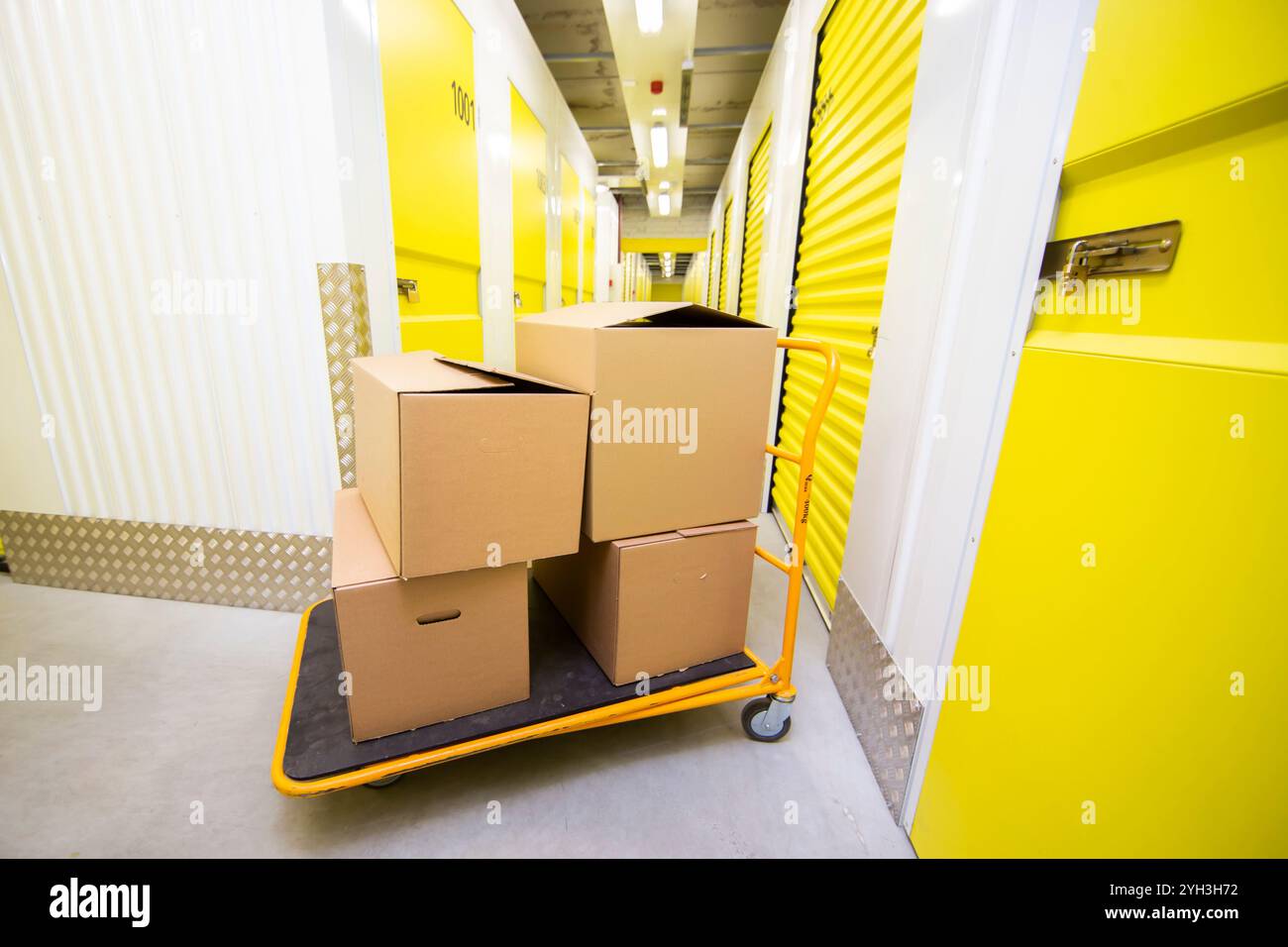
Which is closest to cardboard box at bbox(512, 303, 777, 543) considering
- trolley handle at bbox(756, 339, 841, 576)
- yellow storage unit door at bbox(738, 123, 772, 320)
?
trolley handle at bbox(756, 339, 841, 576)

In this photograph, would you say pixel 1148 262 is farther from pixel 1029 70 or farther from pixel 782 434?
pixel 782 434

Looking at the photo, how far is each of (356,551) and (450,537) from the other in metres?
0.32

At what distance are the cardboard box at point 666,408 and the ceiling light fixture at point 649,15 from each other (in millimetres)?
2646

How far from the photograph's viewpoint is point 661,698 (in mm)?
1427

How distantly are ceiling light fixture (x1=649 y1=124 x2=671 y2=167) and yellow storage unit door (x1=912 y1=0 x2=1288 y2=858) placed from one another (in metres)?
4.94

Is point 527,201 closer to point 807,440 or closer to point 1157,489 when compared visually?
point 807,440

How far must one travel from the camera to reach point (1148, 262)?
811 millimetres

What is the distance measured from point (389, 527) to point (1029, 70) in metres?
1.70

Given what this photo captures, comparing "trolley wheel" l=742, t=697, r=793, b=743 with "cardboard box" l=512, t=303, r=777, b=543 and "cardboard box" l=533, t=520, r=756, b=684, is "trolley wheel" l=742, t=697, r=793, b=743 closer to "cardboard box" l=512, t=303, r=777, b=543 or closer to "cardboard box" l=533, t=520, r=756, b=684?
"cardboard box" l=533, t=520, r=756, b=684

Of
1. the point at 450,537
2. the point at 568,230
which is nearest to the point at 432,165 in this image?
the point at 450,537

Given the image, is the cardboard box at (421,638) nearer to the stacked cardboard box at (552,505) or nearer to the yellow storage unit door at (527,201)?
the stacked cardboard box at (552,505)

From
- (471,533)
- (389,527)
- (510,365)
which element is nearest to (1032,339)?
(471,533)

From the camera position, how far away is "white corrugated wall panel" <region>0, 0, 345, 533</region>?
5.66 ft

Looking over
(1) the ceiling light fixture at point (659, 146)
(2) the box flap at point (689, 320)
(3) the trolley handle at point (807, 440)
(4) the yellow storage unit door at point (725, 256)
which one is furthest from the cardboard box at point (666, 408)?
(4) the yellow storage unit door at point (725, 256)
